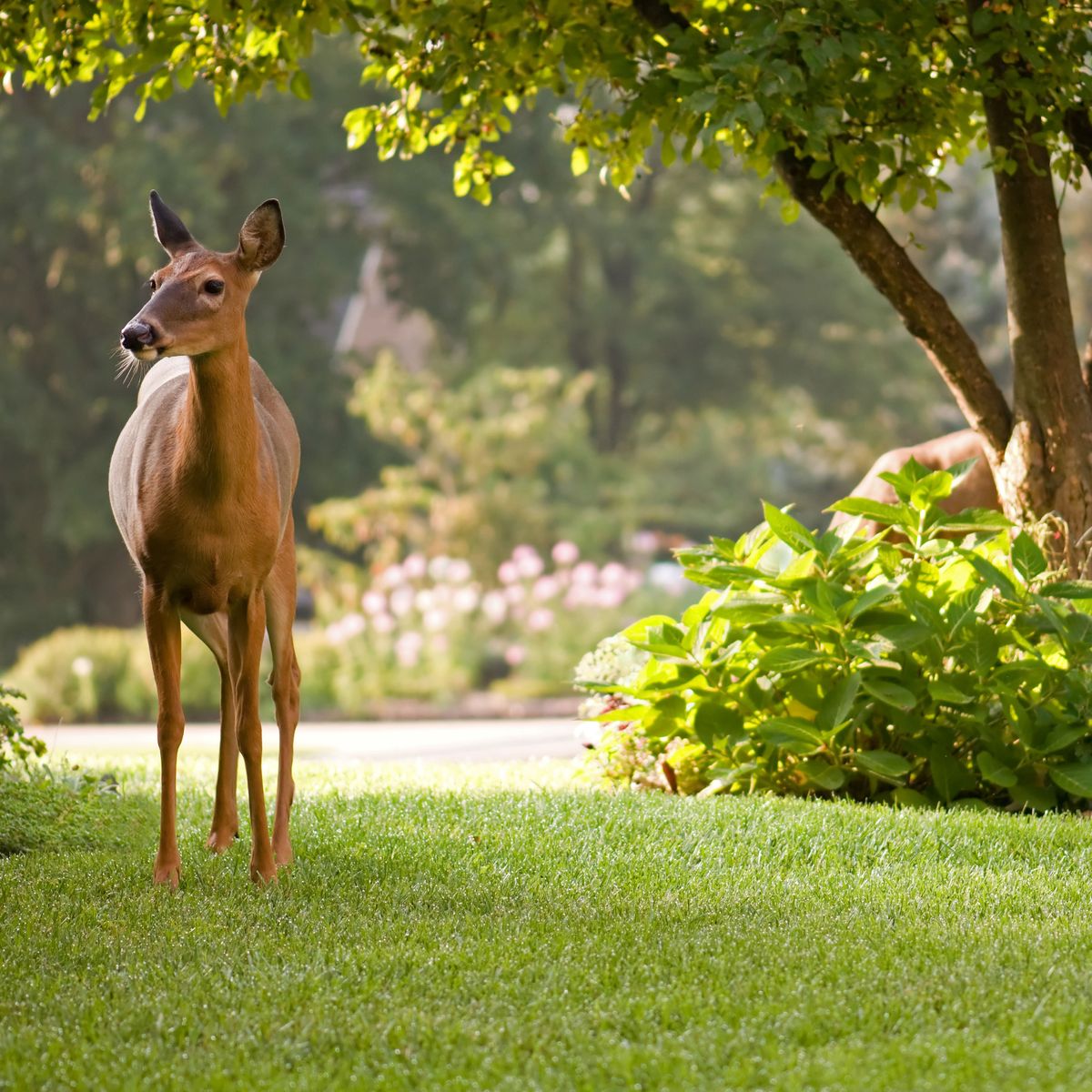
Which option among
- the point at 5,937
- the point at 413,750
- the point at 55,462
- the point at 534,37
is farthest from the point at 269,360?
the point at 5,937

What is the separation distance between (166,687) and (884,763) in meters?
2.95

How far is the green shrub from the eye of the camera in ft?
A: 20.2

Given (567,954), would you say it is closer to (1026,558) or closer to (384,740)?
(1026,558)

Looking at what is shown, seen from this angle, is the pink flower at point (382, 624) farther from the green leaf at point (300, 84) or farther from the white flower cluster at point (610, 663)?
the green leaf at point (300, 84)

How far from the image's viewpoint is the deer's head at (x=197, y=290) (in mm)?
4223

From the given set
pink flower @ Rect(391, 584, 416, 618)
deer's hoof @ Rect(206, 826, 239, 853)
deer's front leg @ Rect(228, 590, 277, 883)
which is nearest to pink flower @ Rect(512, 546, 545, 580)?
pink flower @ Rect(391, 584, 416, 618)

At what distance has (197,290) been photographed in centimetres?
442

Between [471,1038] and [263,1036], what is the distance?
0.44 m

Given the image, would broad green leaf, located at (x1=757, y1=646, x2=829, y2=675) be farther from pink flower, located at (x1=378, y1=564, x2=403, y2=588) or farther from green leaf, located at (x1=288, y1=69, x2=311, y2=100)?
pink flower, located at (x1=378, y1=564, x2=403, y2=588)

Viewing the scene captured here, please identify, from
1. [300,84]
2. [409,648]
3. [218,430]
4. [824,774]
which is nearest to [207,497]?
[218,430]

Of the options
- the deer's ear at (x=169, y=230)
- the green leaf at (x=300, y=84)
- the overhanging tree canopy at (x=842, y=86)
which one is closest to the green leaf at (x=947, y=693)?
the overhanging tree canopy at (x=842, y=86)

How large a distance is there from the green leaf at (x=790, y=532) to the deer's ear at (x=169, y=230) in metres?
2.76

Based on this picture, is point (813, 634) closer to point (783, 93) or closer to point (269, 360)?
point (783, 93)

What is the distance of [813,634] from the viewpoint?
6.32m
